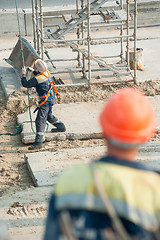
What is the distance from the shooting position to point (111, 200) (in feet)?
7.29

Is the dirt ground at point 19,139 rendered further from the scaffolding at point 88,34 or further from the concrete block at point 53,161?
the scaffolding at point 88,34

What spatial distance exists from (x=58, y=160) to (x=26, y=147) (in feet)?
4.99

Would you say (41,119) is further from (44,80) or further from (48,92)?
(44,80)

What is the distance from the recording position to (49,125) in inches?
382

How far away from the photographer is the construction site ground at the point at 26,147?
5950mm

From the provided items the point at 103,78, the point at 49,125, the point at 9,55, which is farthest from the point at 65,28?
the point at 9,55

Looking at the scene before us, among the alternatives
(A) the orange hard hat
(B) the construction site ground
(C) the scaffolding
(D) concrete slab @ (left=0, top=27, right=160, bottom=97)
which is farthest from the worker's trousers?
(A) the orange hard hat

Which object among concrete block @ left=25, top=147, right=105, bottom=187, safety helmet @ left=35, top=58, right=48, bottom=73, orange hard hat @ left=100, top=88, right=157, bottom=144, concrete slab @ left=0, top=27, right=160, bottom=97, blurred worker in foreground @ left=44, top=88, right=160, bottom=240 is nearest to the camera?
blurred worker in foreground @ left=44, top=88, right=160, bottom=240

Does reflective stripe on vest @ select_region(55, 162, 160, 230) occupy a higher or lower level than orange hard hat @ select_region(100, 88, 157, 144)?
lower

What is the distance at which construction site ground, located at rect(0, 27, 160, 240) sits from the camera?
595 centimetres

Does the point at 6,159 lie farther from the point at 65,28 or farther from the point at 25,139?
the point at 65,28

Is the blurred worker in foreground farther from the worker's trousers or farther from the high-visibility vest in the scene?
the worker's trousers

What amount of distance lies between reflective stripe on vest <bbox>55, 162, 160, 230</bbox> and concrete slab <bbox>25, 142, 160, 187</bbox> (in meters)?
4.80

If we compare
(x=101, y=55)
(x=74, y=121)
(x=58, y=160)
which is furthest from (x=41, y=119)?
(x=101, y=55)
